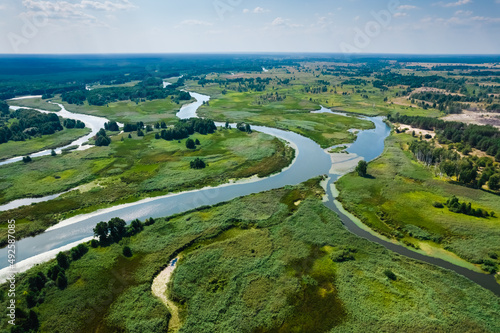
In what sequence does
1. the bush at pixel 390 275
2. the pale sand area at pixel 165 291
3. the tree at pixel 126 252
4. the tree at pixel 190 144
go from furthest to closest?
the tree at pixel 190 144
the tree at pixel 126 252
the bush at pixel 390 275
the pale sand area at pixel 165 291

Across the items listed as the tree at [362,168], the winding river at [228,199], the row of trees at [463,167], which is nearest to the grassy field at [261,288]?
the winding river at [228,199]

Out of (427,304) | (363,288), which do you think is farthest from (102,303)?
(427,304)

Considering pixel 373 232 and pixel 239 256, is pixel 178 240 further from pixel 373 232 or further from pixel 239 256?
pixel 373 232

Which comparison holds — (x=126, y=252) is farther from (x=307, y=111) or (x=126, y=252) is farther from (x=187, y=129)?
(x=307, y=111)

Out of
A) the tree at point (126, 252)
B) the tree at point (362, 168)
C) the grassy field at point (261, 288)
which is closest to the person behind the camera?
the grassy field at point (261, 288)

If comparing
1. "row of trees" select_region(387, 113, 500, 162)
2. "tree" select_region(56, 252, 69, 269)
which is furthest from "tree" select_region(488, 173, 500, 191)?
"tree" select_region(56, 252, 69, 269)

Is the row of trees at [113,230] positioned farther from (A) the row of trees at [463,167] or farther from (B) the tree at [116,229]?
(A) the row of trees at [463,167]
